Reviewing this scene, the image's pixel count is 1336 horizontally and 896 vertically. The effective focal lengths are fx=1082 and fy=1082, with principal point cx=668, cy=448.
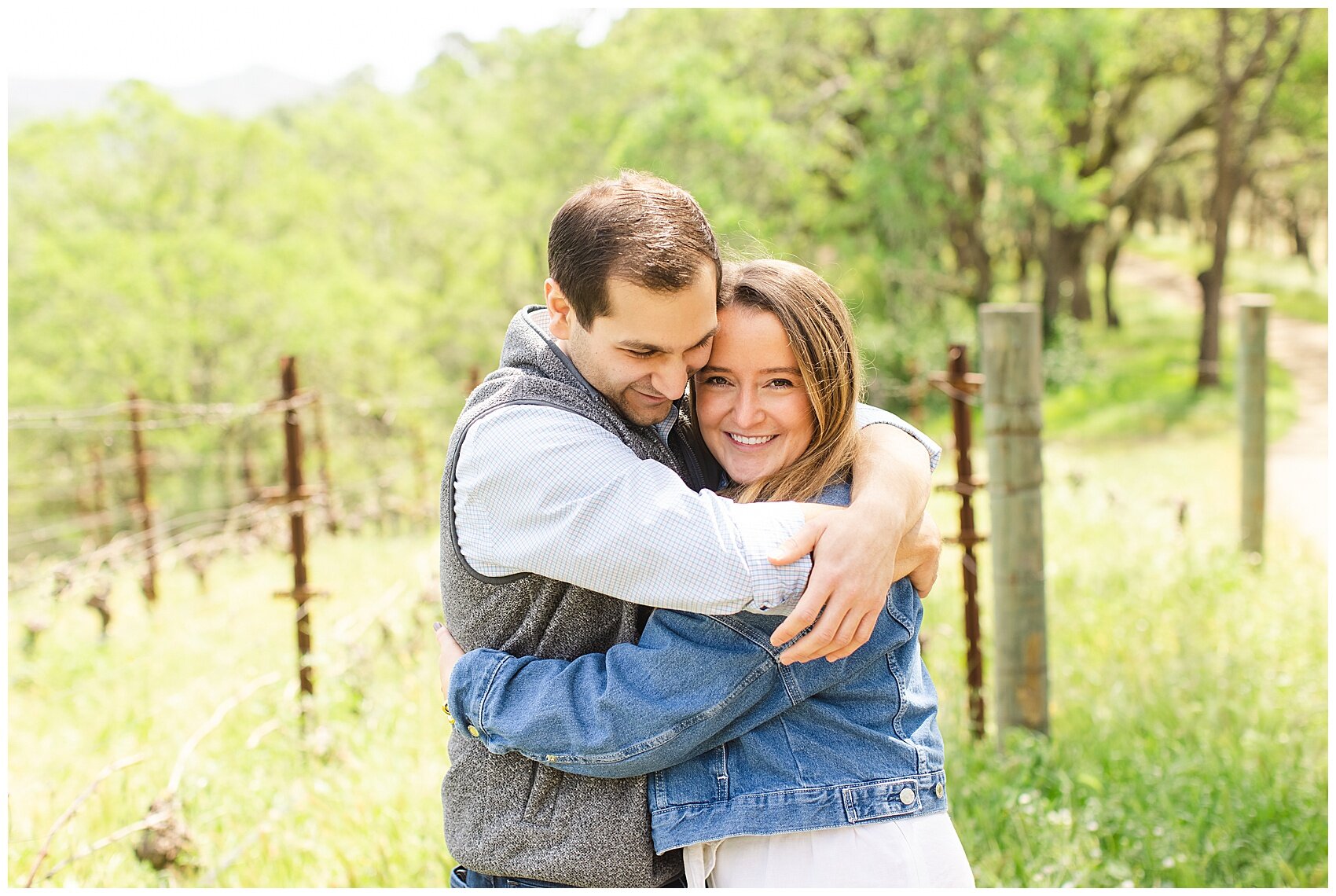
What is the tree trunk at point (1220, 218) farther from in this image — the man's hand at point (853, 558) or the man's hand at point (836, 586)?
the man's hand at point (836, 586)

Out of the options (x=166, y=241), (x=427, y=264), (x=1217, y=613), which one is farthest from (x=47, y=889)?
(x=427, y=264)

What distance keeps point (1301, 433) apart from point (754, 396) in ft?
46.9

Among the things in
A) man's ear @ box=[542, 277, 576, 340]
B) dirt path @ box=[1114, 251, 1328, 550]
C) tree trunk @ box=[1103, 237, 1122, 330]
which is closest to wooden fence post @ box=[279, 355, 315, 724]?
man's ear @ box=[542, 277, 576, 340]

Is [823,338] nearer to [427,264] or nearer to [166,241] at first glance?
[166,241]

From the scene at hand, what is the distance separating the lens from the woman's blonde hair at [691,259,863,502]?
1970mm

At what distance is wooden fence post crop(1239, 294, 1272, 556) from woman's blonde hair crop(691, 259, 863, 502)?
5.33 metres

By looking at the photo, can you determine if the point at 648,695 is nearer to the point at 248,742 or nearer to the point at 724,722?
the point at 724,722

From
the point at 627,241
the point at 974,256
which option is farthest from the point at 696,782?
the point at 974,256

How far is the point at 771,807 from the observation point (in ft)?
5.91

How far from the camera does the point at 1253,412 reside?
6.71m

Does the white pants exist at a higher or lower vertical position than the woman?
lower

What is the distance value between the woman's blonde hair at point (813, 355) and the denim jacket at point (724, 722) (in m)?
0.08

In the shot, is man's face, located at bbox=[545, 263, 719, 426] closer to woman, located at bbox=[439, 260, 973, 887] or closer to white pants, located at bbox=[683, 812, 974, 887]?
woman, located at bbox=[439, 260, 973, 887]

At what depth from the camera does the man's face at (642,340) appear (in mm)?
1814
